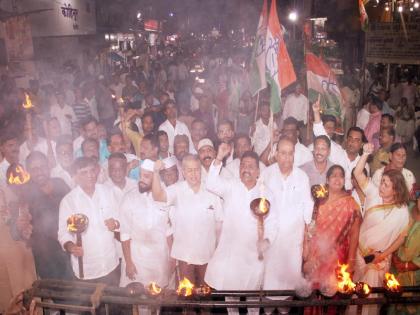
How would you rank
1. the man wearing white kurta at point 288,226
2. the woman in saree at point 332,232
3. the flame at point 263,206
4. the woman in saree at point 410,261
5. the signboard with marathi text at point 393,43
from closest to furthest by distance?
the flame at point 263,206 → the woman in saree at point 410,261 → the woman in saree at point 332,232 → the man wearing white kurta at point 288,226 → the signboard with marathi text at point 393,43

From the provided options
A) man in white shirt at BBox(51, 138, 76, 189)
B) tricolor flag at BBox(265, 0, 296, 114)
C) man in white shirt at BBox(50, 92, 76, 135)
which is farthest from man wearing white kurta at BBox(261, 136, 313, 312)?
man in white shirt at BBox(50, 92, 76, 135)

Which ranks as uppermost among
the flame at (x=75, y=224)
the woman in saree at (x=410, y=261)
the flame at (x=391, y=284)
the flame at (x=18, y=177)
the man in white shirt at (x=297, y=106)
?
the flame at (x=18, y=177)

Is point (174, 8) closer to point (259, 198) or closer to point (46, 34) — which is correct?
point (46, 34)

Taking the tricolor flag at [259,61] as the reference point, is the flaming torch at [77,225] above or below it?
below

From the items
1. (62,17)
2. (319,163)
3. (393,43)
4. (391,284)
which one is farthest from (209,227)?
(62,17)

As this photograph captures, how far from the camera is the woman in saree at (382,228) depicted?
12.2 feet

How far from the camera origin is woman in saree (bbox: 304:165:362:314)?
3789 millimetres

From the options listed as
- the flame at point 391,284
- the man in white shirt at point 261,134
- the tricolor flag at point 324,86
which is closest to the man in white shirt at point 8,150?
the man in white shirt at point 261,134

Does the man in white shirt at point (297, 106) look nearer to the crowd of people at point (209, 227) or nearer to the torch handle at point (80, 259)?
the crowd of people at point (209, 227)

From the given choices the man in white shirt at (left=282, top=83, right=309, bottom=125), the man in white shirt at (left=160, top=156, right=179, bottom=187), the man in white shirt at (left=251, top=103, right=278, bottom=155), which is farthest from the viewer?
the man in white shirt at (left=282, top=83, right=309, bottom=125)

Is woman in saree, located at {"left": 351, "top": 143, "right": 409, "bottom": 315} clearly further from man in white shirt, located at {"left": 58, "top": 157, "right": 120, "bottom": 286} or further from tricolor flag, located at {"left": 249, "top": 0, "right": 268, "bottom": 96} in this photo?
man in white shirt, located at {"left": 58, "top": 157, "right": 120, "bottom": 286}

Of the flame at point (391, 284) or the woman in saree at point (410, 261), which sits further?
the woman in saree at point (410, 261)

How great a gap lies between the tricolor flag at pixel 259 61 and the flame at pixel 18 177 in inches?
101

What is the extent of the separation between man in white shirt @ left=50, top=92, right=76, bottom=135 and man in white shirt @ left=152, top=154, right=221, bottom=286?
443cm
